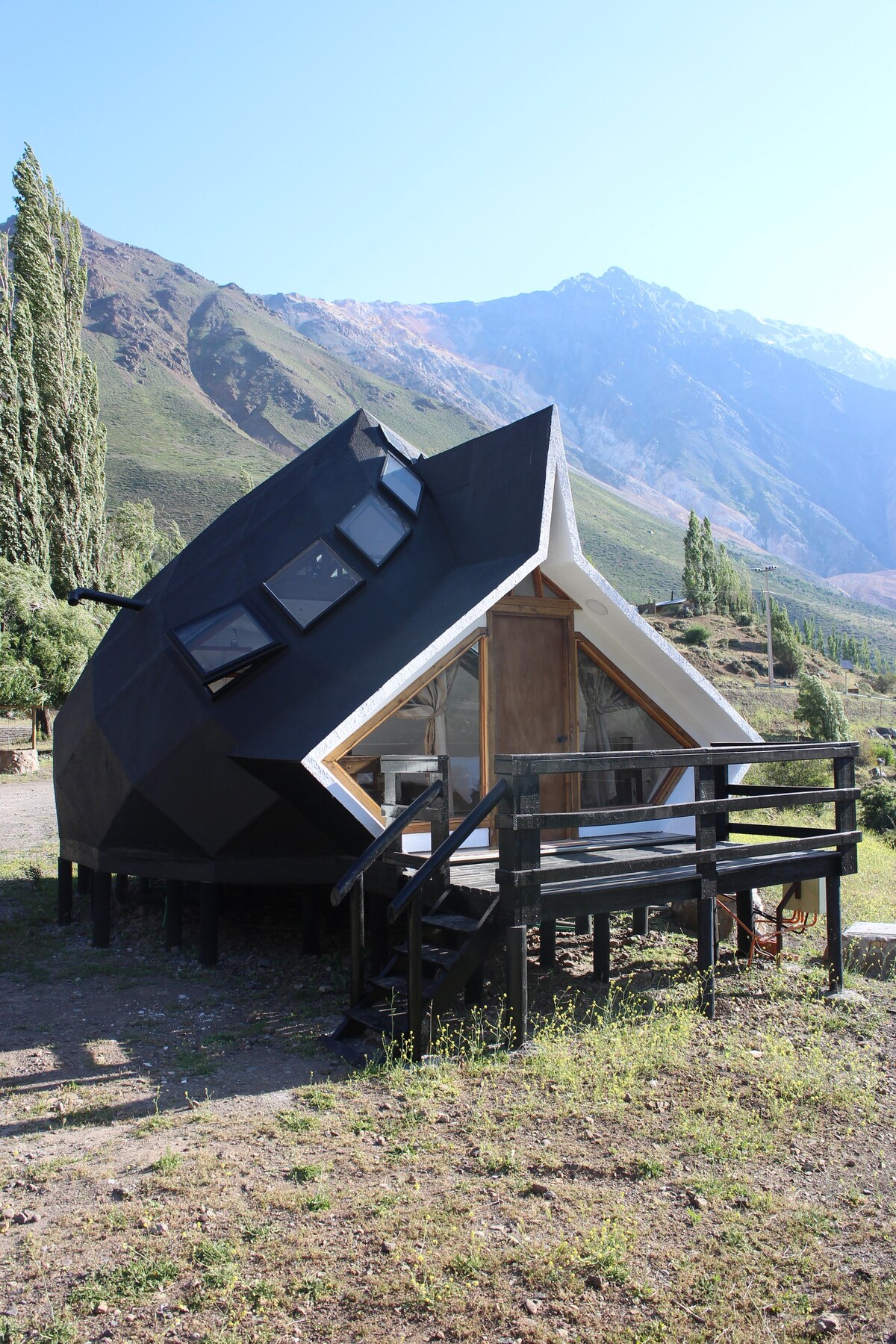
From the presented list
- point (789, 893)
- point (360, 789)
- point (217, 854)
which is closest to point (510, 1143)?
point (360, 789)

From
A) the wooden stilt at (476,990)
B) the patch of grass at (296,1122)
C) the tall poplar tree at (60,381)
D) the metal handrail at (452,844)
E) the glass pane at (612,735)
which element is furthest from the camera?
the tall poplar tree at (60,381)

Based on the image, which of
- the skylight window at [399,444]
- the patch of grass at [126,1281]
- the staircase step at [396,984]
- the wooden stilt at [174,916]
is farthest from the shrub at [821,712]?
the patch of grass at [126,1281]

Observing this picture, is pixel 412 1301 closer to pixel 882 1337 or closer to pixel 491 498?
pixel 882 1337

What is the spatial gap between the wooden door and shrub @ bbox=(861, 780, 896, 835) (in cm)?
1492

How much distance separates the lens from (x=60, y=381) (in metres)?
35.3

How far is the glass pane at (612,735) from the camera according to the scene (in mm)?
9680

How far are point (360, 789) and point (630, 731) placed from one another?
3.38m

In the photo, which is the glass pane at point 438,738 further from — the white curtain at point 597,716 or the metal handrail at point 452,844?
the metal handrail at point 452,844

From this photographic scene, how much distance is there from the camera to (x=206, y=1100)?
18.0ft

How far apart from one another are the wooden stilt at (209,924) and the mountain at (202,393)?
8281 centimetres

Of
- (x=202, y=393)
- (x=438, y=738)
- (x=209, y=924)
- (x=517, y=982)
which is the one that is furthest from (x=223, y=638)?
(x=202, y=393)

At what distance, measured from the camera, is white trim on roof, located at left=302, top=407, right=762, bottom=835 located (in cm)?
739

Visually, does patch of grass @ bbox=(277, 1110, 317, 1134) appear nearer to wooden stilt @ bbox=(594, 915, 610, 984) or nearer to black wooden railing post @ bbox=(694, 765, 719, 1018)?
black wooden railing post @ bbox=(694, 765, 719, 1018)

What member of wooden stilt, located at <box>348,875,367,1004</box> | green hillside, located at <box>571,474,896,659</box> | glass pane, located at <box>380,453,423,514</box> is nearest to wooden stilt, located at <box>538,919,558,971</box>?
wooden stilt, located at <box>348,875,367,1004</box>
